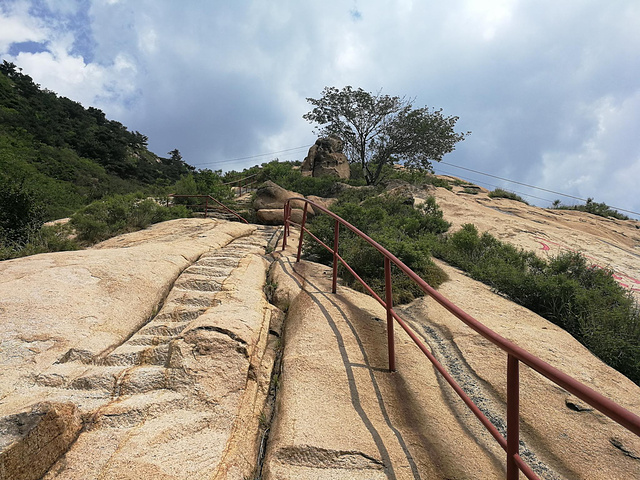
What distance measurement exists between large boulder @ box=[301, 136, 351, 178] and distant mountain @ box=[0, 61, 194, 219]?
55.3 ft

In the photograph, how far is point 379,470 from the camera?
1.82 m

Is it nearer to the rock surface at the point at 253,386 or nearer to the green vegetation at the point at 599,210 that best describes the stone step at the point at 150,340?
the rock surface at the point at 253,386

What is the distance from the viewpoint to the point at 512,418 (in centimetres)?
136

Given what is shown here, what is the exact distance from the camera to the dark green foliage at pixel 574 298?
13.5 feet

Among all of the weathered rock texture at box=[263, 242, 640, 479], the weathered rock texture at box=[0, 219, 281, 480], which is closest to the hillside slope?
the weathered rock texture at box=[263, 242, 640, 479]

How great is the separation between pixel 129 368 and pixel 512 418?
2.82 metres

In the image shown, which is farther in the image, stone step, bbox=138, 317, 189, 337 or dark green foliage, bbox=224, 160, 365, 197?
dark green foliage, bbox=224, 160, 365, 197

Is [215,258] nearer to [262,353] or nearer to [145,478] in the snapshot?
[262,353]

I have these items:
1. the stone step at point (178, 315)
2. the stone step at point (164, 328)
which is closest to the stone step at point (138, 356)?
the stone step at point (164, 328)

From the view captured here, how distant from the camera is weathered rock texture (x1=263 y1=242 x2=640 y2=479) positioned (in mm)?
1920

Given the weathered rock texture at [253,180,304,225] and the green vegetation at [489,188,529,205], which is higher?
the green vegetation at [489,188,529,205]

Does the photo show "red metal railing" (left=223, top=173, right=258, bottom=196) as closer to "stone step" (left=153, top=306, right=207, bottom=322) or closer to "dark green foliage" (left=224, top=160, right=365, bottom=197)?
"dark green foliage" (left=224, top=160, right=365, bottom=197)

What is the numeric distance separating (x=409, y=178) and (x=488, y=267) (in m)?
14.2

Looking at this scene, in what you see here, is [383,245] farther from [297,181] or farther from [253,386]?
[297,181]
